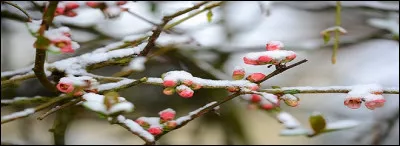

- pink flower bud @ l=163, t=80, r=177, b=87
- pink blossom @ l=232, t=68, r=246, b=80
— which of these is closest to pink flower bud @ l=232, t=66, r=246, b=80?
pink blossom @ l=232, t=68, r=246, b=80

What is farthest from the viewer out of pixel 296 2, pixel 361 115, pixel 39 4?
pixel 361 115

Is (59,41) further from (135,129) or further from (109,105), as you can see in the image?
(135,129)

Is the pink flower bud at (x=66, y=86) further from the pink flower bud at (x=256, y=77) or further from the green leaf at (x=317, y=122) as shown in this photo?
the green leaf at (x=317, y=122)

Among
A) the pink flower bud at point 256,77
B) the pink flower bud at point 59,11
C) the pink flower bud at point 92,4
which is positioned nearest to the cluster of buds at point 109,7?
the pink flower bud at point 92,4

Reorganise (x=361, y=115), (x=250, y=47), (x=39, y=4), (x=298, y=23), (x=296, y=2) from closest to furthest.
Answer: (x=39, y=4), (x=250, y=47), (x=296, y=2), (x=361, y=115), (x=298, y=23)

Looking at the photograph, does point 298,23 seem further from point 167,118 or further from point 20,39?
point 167,118

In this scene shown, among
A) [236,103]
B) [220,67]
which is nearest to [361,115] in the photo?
[236,103]

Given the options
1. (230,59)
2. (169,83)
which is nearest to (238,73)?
(169,83)
